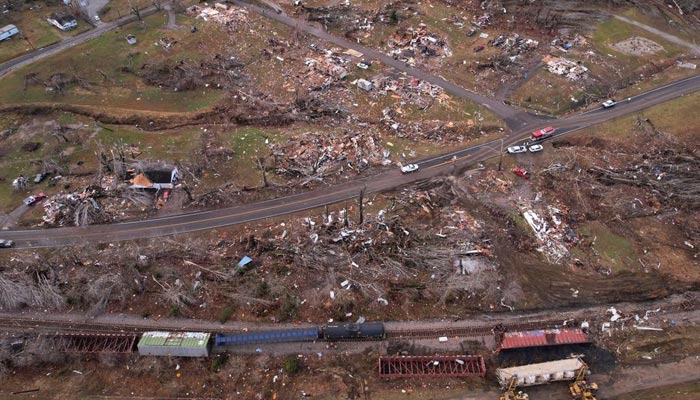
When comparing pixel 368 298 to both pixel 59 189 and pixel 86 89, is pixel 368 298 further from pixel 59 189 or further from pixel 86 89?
pixel 86 89

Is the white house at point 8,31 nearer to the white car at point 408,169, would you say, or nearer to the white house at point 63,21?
the white house at point 63,21

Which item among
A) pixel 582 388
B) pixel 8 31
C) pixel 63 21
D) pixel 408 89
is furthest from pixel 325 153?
pixel 8 31

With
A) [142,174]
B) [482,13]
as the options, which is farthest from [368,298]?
[482,13]

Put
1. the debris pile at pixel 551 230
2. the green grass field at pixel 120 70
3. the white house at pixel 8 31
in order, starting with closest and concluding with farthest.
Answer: the debris pile at pixel 551 230
the green grass field at pixel 120 70
the white house at pixel 8 31

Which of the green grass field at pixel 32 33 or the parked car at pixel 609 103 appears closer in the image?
the parked car at pixel 609 103

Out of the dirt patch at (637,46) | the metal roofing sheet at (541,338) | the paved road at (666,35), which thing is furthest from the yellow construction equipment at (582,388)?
the paved road at (666,35)

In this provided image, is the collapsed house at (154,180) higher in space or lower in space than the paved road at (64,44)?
lower
